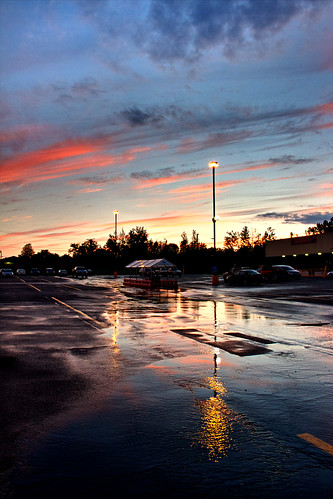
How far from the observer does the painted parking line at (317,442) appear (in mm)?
4305

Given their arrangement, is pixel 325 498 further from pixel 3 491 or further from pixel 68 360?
pixel 68 360

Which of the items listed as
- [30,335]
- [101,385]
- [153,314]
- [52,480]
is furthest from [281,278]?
[52,480]

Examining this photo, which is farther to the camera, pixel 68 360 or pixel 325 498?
pixel 68 360

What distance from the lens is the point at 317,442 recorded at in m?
4.46

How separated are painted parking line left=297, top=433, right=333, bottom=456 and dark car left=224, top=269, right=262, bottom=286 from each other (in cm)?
3600

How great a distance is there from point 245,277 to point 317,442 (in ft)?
122

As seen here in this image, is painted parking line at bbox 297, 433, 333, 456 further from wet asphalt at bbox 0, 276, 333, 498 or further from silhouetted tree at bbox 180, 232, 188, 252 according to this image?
silhouetted tree at bbox 180, 232, 188, 252

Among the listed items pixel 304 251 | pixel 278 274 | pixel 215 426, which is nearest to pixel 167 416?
pixel 215 426

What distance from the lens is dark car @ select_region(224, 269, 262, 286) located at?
132 ft

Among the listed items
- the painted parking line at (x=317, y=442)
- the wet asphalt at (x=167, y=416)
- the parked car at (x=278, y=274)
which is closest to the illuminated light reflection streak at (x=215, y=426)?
the wet asphalt at (x=167, y=416)

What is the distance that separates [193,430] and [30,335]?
788cm

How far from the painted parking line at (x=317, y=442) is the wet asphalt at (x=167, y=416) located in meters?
0.01

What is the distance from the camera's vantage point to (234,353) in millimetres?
9164

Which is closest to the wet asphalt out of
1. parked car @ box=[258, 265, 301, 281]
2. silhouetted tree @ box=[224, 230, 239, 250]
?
parked car @ box=[258, 265, 301, 281]
